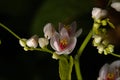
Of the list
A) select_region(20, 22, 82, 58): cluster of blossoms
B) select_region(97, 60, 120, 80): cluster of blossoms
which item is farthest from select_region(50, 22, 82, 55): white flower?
select_region(97, 60, 120, 80): cluster of blossoms

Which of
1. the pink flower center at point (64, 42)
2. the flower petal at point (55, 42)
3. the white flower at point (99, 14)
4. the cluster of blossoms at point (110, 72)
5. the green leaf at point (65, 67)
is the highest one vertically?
the white flower at point (99, 14)

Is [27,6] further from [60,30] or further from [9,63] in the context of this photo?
[60,30]

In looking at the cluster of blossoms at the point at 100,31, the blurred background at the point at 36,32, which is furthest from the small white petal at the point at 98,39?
the blurred background at the point at 36,32

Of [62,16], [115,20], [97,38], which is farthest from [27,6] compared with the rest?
[97,38]

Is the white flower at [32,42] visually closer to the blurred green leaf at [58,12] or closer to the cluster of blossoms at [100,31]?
the cluster of blossoms at [100,31]

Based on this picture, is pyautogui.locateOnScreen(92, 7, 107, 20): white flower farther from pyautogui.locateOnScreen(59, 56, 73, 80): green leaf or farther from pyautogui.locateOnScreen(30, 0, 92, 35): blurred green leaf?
pyautogui.locateOnScreen(30, 0, 92, 35): blurred green leaf

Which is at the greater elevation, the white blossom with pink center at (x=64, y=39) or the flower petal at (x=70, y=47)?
the white blossom with pink center at (x=64, y=39)
